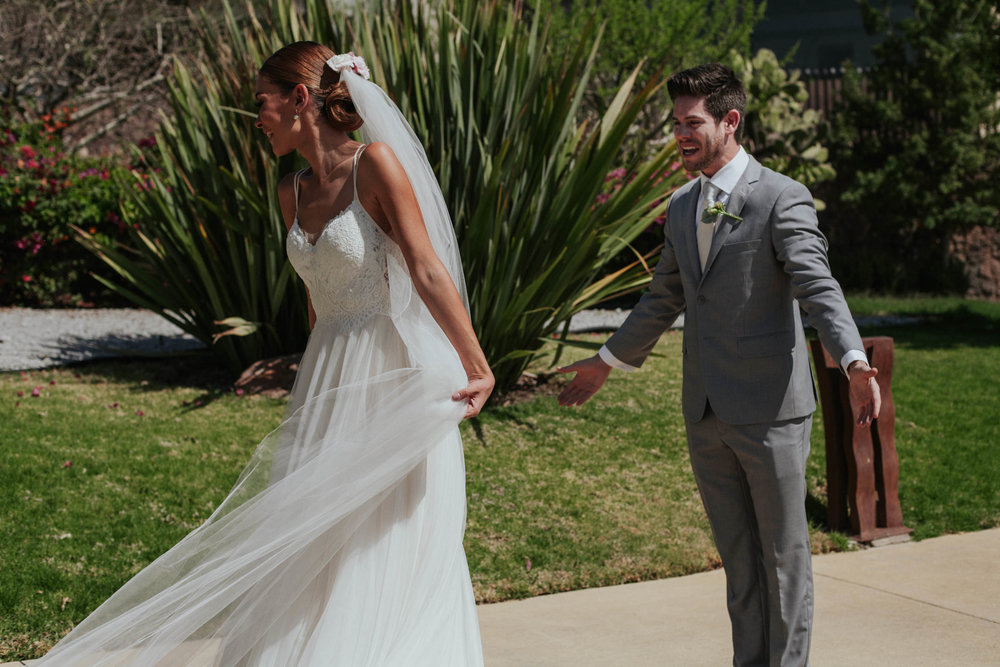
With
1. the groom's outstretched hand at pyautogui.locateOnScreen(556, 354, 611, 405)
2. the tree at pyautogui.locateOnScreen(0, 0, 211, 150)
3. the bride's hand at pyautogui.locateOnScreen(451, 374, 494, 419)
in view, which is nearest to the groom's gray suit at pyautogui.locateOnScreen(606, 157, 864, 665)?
the groom's outstretched hand at pyautogui.locateOnScreen(556, 354, 611, 405)

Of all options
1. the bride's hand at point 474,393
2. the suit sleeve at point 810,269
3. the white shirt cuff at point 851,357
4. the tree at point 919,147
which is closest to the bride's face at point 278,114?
the bride's hand at point 474,393

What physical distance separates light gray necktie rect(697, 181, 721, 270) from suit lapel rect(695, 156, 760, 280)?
1.3 inches

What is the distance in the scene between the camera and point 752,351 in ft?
10.5

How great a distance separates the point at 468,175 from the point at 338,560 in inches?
179

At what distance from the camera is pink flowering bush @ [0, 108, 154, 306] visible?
1193 cm

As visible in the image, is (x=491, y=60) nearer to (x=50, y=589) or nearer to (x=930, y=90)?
(x=50, y=589)

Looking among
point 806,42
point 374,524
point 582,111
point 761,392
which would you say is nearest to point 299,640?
point 374,524

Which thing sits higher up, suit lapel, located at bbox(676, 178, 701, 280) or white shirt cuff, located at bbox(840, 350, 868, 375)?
suit lapel, located at bbox(676, 178, 701, 280)

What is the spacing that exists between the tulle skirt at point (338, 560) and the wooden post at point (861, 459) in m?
3.25

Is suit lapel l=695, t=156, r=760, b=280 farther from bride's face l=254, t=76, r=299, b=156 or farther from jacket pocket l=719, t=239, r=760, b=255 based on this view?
bride's face l=254, t=76, r=299, b=156

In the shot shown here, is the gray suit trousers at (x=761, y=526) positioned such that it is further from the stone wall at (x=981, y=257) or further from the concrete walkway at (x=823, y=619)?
the stone wall at (x=981, y=257)

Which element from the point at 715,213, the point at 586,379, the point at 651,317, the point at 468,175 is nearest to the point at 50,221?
the point at 468,175

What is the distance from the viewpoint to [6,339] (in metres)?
9.52

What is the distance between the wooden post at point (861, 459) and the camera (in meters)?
5.68
